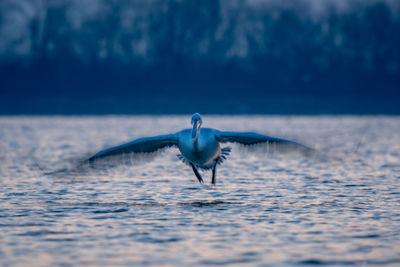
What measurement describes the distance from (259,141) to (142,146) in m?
3.53

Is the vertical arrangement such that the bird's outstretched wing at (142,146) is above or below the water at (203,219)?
above

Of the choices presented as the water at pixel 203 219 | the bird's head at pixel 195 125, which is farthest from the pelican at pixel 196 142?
the water at pixel 203 219

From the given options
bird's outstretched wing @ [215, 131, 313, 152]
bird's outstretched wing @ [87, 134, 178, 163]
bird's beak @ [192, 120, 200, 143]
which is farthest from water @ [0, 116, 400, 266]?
bird's beak @ [192, 120, 200, 143]

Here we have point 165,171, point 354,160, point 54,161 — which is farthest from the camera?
point 54,161

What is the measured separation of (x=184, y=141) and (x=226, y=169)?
1221 cm

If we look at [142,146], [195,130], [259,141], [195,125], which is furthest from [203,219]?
[142,146]

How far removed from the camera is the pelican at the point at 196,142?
20.0 meters

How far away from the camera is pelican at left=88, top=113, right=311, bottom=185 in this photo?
20.0m

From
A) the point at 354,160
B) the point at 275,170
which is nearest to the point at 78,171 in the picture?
the point at 275,170

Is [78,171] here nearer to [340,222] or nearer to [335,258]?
[340,222]

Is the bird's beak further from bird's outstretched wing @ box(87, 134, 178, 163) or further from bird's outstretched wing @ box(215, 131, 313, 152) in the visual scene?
bird's outstretched wing @ box(87, 134, 178, 163)

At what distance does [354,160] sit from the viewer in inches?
1425

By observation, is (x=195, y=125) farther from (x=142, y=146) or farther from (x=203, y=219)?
(x=203, y=219)

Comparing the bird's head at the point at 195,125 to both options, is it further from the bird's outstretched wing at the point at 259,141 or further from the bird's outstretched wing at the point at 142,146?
the bird's outstretched wing at the point at 142,146
